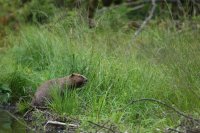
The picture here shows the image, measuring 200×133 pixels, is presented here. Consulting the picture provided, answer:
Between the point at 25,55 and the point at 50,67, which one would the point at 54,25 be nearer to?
the point at 50,67

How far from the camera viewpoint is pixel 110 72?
24.5ft

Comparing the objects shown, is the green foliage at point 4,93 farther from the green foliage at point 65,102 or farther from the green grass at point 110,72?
the green foliage at point 65,102

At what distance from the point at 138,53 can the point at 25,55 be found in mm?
2125

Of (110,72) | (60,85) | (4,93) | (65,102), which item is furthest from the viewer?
(4,93)

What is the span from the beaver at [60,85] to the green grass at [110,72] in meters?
0.14

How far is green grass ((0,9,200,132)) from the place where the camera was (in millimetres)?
6286

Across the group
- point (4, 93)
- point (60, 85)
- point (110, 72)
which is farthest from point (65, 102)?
point (4, 93)

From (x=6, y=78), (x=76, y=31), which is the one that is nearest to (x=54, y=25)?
(x=76, y=31)

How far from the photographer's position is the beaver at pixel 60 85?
273 inches

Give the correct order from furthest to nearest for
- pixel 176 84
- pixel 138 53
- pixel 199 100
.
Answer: pixel 138 53
pixel 176 84
pixel 199 100

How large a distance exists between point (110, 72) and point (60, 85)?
83cm

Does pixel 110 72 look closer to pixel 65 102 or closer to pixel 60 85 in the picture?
pixel 60 85

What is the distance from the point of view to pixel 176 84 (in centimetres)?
651

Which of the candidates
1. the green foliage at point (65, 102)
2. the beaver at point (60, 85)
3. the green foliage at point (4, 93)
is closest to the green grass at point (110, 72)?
the green foliage at point (65, 102)
